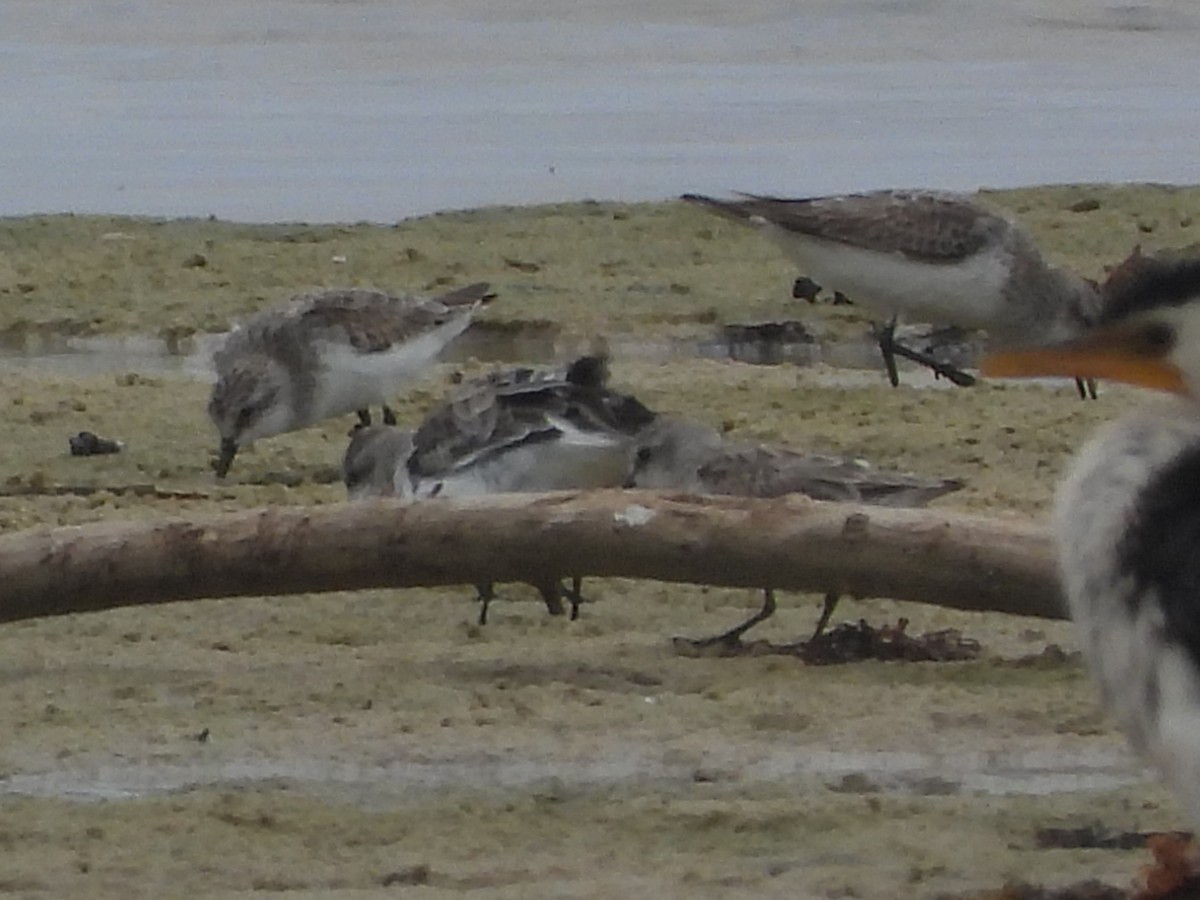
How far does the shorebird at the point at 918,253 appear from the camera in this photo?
10586 millimetres

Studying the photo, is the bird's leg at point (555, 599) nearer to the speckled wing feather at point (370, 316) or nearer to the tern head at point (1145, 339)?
the speckled wing feather at point (370, 316)

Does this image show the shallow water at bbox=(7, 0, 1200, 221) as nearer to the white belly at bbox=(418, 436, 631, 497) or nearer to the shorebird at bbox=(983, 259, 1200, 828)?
the white belly at bbox=(418, 436, 631, 497)

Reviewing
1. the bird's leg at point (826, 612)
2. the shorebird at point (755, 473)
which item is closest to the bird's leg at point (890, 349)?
the shorebird at point (755, 473)

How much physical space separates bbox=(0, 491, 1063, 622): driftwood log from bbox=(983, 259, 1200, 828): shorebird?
2052 millimetres

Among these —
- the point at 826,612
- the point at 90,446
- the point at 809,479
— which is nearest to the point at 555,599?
the point at 809,479

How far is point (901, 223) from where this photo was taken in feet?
34.9

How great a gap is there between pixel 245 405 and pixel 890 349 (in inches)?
96.6

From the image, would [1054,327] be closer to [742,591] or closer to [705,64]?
[742,591]

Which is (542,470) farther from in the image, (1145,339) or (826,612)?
(1145,339)

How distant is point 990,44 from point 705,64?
7.72ft

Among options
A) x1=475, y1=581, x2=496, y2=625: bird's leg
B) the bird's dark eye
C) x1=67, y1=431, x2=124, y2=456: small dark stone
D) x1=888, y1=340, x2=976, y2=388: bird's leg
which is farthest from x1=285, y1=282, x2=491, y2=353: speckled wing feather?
the bird's dark eye

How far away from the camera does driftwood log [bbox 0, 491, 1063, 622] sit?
605 centimetres

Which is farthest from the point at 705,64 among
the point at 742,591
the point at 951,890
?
the point at 951,890

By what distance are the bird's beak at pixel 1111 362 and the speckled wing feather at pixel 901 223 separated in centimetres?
666
